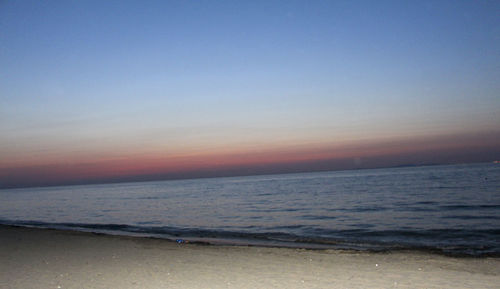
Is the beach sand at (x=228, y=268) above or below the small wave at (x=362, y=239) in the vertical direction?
above

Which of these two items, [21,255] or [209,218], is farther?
[209,218]

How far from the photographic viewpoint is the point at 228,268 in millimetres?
8453

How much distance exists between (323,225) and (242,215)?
25.5 feet

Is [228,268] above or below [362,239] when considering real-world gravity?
above

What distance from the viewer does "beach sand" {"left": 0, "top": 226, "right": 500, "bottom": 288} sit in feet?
23.0

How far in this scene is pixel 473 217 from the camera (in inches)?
778

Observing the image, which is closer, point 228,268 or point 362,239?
point 228,268

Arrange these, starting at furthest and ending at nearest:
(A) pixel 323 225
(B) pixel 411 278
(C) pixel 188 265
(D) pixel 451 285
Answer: (A) pixel 323 225, (C) pixel 188 265, (B) pixel 411 278, (D) pixel 451 285

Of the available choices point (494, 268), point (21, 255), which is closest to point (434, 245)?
point (494, 268)

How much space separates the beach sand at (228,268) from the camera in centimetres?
701

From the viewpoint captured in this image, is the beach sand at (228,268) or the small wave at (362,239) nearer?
the beach sand at (228,268)

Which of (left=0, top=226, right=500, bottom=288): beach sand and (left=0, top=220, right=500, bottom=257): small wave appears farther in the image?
(left=0, top=220, right=500, bottom=257): small wave

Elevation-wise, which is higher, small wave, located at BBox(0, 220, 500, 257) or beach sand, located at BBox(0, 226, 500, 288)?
beach sand, located at BBox(0, 226, 500, 288)

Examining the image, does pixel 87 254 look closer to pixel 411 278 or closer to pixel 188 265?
pixel 188 265
